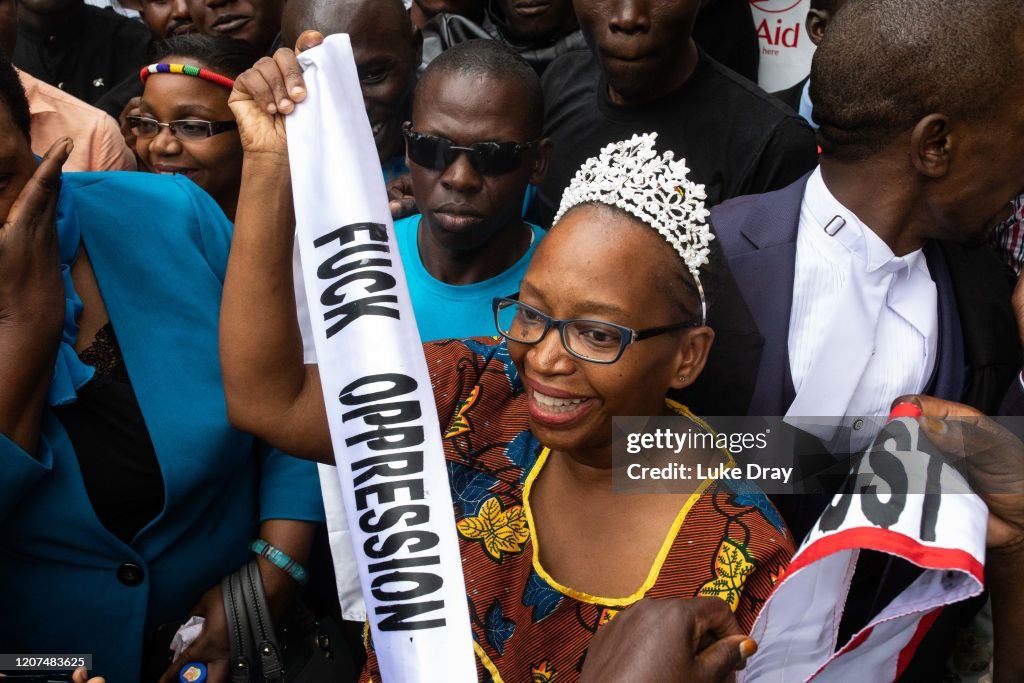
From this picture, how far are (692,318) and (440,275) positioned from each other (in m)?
1.15

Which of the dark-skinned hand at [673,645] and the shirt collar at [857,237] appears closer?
the dark-skinned hand at [673,645]

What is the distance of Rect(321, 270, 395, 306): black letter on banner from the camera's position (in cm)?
215

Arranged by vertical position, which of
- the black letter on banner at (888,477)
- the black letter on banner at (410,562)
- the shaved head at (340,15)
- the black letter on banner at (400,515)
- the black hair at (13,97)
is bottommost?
the black letter on banner at (410,562)

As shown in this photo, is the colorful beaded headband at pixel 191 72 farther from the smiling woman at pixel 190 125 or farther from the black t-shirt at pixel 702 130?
the black t-shirt at pixel 702 130

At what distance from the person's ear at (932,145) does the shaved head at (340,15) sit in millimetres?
2072

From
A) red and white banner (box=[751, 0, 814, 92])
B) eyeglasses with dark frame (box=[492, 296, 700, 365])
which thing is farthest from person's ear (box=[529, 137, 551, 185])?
red and white banner (box=[751, 0, 814, 92])

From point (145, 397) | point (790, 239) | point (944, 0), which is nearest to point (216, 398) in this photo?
point (145, 397)

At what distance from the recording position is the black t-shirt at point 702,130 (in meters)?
3.31

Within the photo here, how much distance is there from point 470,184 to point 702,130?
0.90 metres

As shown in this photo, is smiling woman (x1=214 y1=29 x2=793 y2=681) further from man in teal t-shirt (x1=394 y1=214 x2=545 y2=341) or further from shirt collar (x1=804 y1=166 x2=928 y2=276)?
man in teal t-shirt (x1=394 y1=214 x2=545 y2=341)

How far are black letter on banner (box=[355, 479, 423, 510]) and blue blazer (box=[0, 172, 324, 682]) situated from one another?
0.65 meters

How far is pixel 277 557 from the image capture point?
279cm

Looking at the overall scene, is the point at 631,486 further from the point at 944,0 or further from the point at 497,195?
the point at 944,0

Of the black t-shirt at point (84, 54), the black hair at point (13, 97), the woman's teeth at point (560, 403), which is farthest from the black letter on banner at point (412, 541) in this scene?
the black t-shirt at point (84, 54)
